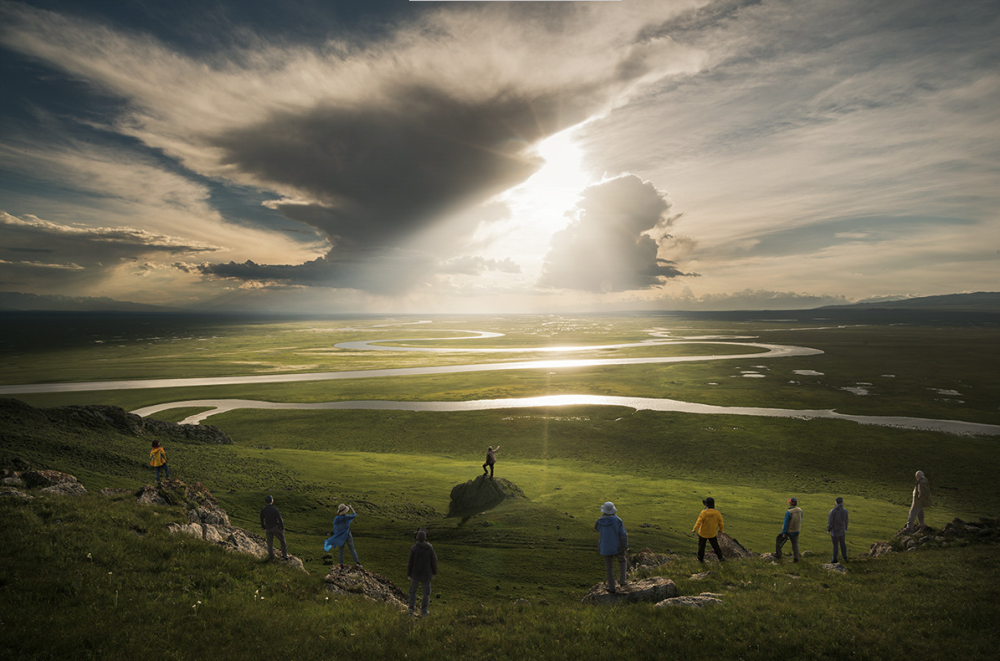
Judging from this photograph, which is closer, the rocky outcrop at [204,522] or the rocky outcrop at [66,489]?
the rocky outcrop at [204,522]

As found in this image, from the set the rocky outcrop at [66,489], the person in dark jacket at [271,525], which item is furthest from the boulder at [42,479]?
the person in dark jacket at [271,525]

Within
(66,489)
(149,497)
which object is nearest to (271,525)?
(149,497)

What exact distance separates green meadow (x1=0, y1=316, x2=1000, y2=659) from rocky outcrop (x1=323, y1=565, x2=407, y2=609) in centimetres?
112

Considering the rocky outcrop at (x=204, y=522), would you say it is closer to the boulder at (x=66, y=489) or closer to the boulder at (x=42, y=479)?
the boulder at (x=66, y=489)

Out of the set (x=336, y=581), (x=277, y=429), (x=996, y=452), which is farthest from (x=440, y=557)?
(x=996, y=452)

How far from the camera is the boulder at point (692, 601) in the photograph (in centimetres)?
1427

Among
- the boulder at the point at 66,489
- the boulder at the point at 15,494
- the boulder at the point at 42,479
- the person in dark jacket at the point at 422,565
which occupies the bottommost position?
the person in dark jacket at the point at 422,565

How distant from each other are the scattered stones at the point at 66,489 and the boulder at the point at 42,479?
15.4 inches

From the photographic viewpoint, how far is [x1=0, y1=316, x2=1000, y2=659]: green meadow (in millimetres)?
12258

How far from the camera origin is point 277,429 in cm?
6500

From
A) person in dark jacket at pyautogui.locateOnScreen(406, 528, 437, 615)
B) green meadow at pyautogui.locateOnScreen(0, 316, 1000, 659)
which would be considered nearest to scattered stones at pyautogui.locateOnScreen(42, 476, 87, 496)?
green meadow at pyautogui.locateOnScreen(0, 316, 1000, 659)

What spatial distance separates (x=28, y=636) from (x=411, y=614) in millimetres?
9736

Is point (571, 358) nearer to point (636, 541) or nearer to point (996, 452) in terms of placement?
point (996, 452)

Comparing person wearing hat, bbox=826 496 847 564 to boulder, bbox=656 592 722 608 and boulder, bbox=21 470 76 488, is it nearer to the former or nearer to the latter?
boulder, bbox=656 592 722 608
